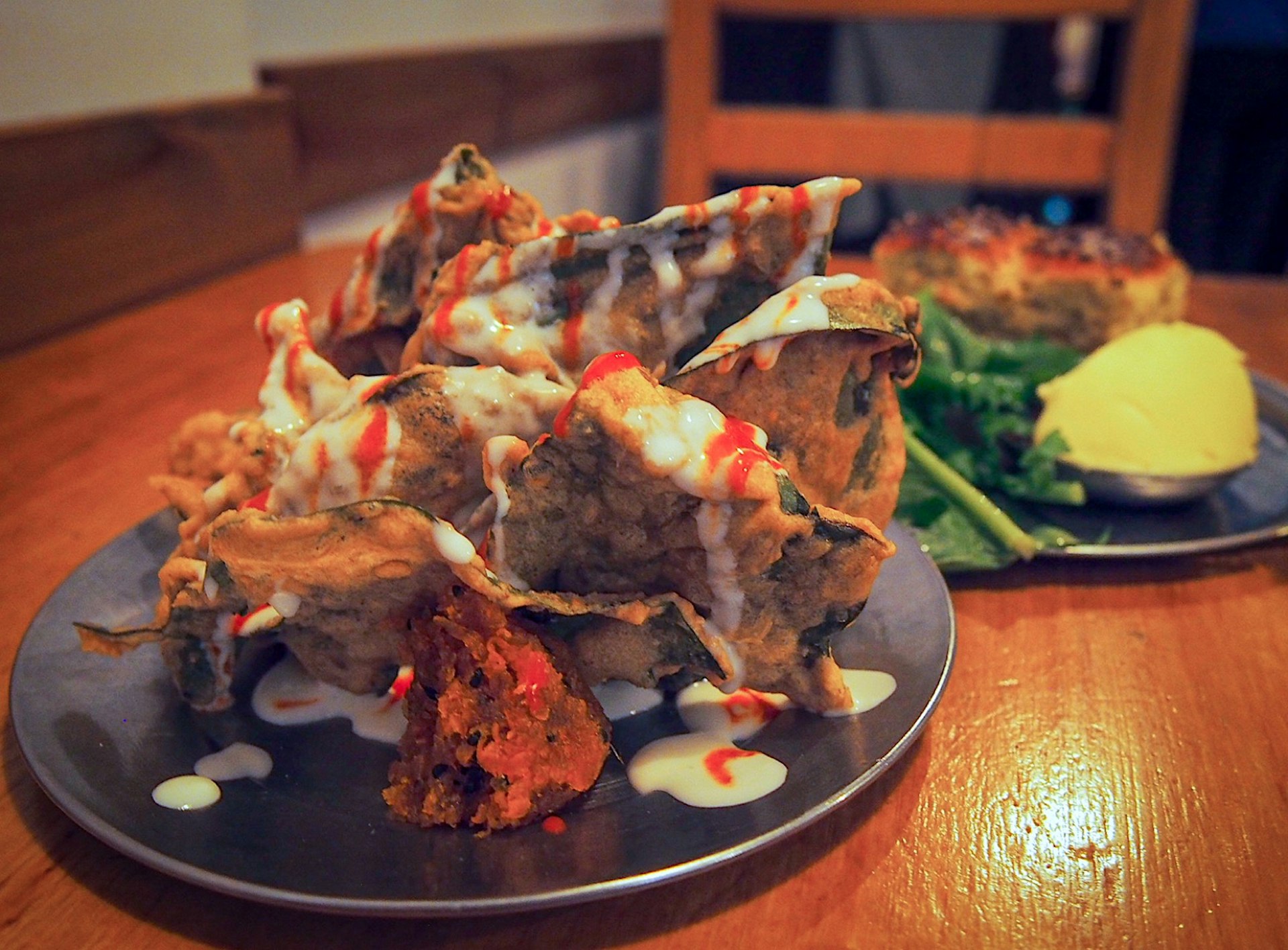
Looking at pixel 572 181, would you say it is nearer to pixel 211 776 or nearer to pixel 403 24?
pixel 403 24

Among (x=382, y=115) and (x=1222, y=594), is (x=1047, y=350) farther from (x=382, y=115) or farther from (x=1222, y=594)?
(x=382, y=115)

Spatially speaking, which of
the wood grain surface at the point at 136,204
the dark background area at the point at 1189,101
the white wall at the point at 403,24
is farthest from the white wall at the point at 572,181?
the dark background area at the point at 1189,101

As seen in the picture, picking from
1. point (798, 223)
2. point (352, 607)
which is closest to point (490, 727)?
point (352, 607)

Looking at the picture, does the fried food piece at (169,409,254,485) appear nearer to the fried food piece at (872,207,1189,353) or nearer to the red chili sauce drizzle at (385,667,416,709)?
the red chili sauce drizzle at (385,667,416,709)

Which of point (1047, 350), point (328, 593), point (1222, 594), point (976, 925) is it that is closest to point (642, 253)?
point (328, 593)

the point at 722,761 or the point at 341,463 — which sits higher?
the point at 341,463

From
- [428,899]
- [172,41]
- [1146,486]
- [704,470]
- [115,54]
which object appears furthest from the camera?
[172,41]
